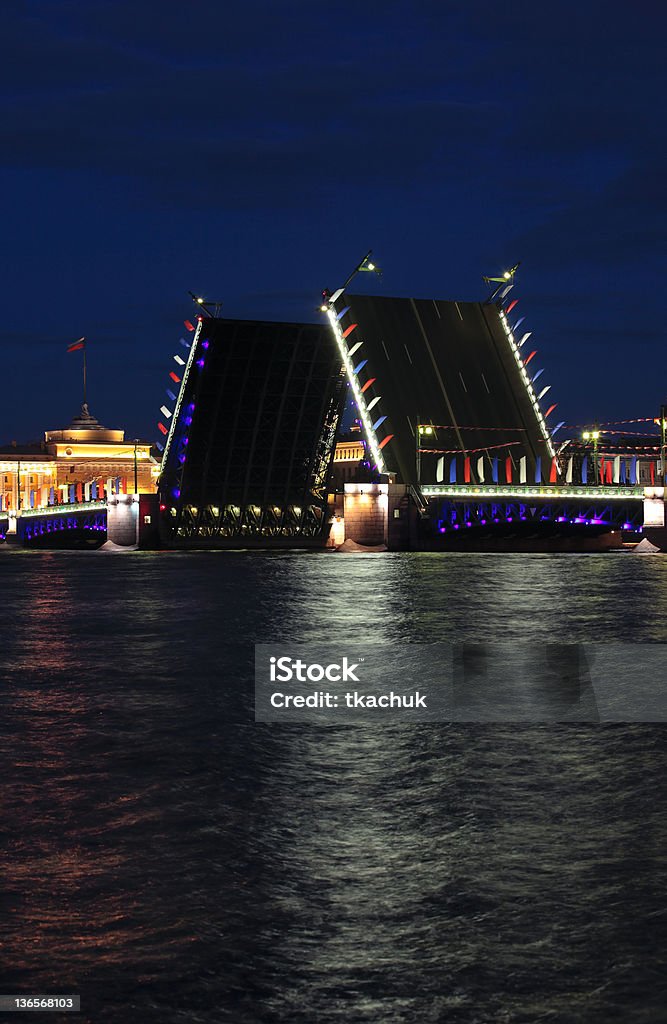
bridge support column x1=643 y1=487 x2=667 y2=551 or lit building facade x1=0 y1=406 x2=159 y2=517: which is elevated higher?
lit building facade x1=0 y1=406 x2=159 y2=517

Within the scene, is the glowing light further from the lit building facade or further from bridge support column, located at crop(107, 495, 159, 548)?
the lit building facade

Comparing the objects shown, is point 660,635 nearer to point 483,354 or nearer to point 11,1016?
point 11,1016

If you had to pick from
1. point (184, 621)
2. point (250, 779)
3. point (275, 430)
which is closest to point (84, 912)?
point (250, 779)

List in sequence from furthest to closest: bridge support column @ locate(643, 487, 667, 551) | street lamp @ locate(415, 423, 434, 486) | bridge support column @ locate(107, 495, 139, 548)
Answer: bridge support column @ locate(107, 495, 139, 548)
bridge support column @ locate(643, 487, 667, 551)
street lamp @ locate(415, 423, 434, 486)

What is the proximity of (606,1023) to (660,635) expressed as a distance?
14.4 m

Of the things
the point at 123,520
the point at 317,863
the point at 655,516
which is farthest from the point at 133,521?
the point at 317,863

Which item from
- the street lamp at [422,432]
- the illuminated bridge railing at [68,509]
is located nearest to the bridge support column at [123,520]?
the illuminated bridge railing at [68,509]

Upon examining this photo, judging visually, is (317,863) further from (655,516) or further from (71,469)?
(71,469)

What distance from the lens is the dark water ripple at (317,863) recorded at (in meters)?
4.05

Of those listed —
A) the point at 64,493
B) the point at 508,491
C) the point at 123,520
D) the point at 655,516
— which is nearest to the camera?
the point at 508,491

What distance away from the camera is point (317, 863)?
17.9 ft

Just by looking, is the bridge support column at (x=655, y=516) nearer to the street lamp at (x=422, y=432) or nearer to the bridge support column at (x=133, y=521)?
the street lamp at (x=422, y=432)

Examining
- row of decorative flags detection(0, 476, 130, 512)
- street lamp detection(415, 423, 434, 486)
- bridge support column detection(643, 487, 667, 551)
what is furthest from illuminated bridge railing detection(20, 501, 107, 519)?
row of decorative flags detection(0, 476, 130, 512)

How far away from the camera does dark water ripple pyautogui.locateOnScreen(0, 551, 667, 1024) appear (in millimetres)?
4051
